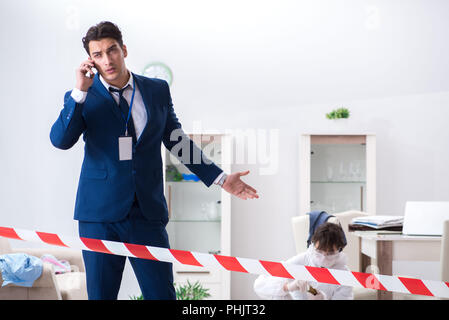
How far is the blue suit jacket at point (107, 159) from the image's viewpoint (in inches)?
68.6

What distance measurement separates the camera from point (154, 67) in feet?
16.3

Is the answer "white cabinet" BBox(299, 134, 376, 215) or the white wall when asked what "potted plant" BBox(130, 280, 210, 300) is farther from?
"white cabinet" BBox(299, 134, 376, 215)

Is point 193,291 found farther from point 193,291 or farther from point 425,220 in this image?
point 425,220

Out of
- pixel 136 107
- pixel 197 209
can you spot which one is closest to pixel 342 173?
pixel 197 209

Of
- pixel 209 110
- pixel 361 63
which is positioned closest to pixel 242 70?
pixel 209 110

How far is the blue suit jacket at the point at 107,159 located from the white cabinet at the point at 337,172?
297 cm

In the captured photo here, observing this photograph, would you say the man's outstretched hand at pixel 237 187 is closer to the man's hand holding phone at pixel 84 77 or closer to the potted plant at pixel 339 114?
the man's hand holding phone at pixel 84 77

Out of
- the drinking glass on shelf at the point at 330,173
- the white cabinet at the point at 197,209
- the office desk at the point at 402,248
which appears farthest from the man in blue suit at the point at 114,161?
the drinking glass on shelf at the point at 330,173

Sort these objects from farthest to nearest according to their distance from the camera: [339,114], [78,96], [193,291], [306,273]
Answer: [339,114] < [193,291] < [306,273] < [78,96]

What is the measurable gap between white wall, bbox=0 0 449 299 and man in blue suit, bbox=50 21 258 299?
3.22 metres

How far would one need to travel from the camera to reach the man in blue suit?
174cm

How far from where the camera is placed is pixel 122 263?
1793 mm

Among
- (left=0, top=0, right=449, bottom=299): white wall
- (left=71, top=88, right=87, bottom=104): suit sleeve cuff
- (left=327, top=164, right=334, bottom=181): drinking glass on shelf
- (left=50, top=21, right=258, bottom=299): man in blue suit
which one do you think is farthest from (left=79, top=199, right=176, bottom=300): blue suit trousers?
(left=0, top=0, right=449, bottom=299): white wall

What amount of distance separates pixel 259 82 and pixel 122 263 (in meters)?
3.59
